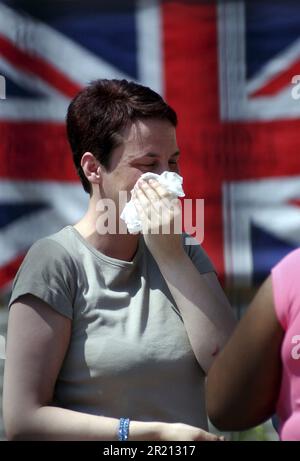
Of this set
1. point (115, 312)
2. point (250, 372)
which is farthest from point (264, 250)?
point (250, 372)

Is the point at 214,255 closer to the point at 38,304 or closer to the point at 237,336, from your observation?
the point at 38,304

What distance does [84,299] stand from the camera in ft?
5.54

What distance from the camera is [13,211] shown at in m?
2.65

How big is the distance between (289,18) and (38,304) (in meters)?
1.43

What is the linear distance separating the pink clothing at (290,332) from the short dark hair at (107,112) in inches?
24.4

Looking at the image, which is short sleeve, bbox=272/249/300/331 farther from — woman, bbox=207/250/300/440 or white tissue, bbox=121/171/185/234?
white tissue, bbox=121/171/185/234

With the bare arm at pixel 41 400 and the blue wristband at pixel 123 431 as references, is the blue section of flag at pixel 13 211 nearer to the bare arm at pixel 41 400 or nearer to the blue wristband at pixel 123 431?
the bare arm at pixel 41 400

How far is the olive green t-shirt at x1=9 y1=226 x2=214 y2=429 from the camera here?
5.43 feet

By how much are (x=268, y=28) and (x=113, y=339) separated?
1.35 metres

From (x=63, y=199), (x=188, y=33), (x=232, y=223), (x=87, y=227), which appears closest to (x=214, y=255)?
(x=232, y=223)

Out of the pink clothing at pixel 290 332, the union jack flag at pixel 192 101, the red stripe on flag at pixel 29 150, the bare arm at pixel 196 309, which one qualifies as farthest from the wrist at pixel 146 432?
the red stripe on flag at pixel 29 150

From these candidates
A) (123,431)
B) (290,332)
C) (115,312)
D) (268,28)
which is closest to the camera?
(290,332)

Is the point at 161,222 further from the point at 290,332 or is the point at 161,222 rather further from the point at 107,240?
the point at 290,332

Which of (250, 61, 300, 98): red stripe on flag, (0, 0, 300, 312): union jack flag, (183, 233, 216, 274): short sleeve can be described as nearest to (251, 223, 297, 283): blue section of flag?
(0, 0, 300, 312): union jack flag
